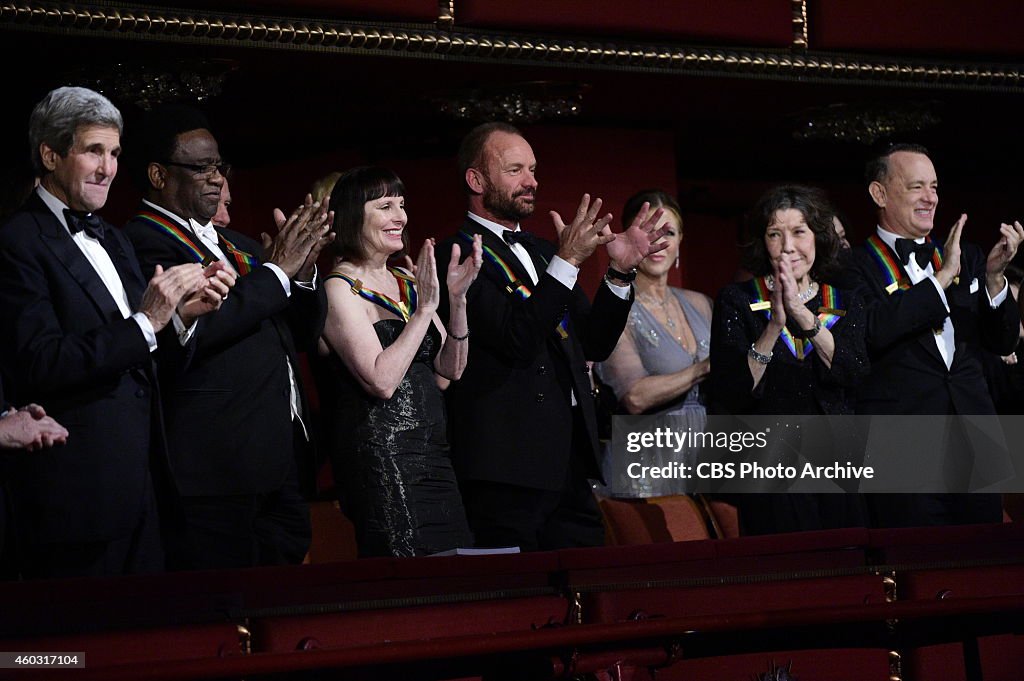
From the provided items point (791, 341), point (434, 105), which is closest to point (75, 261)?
point (791, 341)

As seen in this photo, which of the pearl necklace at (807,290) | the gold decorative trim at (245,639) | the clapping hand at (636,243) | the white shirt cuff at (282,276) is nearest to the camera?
the gold decorative trim at (245,639)

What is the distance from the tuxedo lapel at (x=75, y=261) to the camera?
2.69 metres

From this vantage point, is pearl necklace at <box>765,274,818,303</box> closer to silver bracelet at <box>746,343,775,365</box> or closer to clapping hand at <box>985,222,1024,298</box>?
silver bracelet at <box>746,343,775,365</box>

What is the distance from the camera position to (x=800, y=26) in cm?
458

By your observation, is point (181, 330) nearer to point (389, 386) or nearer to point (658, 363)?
point (389, 386)

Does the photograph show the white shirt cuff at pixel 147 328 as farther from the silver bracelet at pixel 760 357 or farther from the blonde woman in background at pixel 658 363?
the blonde woman in background at pixel 658 363

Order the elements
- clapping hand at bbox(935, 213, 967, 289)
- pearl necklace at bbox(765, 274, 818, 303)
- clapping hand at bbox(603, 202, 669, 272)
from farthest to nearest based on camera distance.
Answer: clapping hand at bbox(935, 213, 967, 289) → pearl necklace at bbox(765, 274, 818, 303) → clapping hand at bbox(603, 202, 669, 272)

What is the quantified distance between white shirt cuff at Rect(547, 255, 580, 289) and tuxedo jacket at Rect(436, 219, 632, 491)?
0.01 metres

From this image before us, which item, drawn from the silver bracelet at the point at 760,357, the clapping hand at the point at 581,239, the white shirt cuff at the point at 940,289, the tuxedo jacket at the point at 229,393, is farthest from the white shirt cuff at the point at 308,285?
the white shirt cuff at the point at 940,289

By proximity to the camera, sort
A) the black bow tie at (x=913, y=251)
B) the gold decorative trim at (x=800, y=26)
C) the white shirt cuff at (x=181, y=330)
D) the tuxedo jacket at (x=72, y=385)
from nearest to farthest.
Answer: the tuxedo jacket at (x=72, y=385) < the white shirt cuff at (x=181, y=330) < the black bow tie at (x=913, y=251) < the gold decorative trim at (x=800, y=26)

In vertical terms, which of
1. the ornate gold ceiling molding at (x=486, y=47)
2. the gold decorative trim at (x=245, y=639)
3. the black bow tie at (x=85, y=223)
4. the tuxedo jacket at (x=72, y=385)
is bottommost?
the gold decorative trim at (x=245, y=639)

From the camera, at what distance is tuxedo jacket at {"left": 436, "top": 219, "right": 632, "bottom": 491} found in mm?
3277

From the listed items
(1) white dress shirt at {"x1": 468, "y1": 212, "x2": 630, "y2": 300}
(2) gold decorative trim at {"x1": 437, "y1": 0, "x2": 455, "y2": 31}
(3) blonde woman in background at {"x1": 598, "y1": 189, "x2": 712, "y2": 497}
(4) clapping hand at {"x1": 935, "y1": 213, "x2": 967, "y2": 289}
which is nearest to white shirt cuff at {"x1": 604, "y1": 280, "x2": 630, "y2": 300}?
(1) white dress shirt at {"x1": 468, "y1": 212, "x2": 630, "y2": 300}

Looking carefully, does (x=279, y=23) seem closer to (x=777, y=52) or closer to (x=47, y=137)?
(x=47, y=137)
